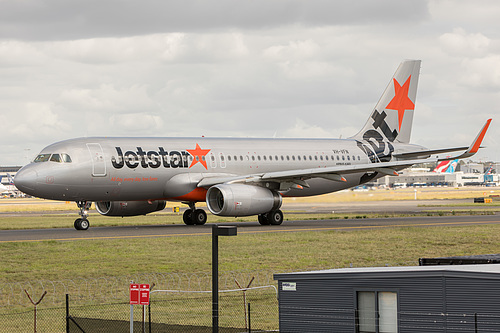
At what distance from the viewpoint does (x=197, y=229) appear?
45.6 meters

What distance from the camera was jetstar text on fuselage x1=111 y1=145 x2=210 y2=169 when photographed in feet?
146

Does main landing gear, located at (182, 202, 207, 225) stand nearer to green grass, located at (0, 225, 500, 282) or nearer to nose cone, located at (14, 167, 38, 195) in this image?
green grass, located at (0, 225, 500, 282)

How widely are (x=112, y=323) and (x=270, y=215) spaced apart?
89.5ft

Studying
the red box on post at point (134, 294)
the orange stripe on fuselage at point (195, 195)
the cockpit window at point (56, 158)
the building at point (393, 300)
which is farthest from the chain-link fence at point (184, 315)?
the orange stripe on fuselage at point (195, 195)

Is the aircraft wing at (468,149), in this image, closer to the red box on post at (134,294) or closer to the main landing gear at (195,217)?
the main landing gear at (195,217)

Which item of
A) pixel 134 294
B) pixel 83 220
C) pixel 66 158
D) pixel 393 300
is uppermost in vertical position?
pixel 66 158

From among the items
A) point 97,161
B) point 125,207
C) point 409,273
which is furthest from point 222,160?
point 409,273

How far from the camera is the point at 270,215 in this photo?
48.8 meters

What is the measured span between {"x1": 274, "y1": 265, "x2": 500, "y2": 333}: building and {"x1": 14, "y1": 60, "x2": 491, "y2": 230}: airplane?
24.4 m

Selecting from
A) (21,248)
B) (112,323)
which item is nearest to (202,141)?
(21,248)

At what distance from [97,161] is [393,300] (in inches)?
1125

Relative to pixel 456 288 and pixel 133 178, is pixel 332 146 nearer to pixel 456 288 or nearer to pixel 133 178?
pixel 133 178

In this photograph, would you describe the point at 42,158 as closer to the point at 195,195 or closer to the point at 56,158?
the point at 56,158

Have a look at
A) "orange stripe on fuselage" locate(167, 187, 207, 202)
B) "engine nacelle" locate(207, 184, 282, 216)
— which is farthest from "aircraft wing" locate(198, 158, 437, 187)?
"engine nacelle" locate(207, 184, 282, 216)
